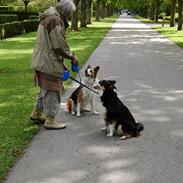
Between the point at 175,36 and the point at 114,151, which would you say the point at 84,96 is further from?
the point at 175,36

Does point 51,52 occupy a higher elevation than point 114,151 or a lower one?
higher

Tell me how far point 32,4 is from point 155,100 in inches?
2499

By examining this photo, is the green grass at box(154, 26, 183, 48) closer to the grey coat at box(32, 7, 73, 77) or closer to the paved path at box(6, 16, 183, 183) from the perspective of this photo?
the paved path at box(6, 16, 183, 183)

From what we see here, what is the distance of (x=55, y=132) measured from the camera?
7.09 metres

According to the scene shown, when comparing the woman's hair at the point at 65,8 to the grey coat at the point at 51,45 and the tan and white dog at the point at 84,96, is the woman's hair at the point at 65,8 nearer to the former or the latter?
the grey coat at the point at 51,45

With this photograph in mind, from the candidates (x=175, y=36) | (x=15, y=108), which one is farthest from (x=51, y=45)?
(x=175, y=36)

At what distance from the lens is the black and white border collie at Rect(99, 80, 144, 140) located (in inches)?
261

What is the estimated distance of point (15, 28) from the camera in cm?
3144

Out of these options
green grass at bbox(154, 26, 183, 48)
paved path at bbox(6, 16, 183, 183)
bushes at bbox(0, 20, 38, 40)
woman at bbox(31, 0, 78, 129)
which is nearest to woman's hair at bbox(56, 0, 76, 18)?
woman at bbox(31, 0, 78, 129)

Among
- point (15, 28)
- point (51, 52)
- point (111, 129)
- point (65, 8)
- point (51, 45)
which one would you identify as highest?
point (65, 8)

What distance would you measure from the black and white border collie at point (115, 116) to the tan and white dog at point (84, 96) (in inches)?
32.8

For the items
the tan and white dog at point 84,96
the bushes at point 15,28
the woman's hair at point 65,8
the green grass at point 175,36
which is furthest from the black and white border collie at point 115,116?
the bushes at point 15,28

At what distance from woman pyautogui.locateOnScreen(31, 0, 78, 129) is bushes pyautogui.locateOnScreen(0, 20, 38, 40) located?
2133 centimetres

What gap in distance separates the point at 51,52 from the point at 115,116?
135 centimetres
